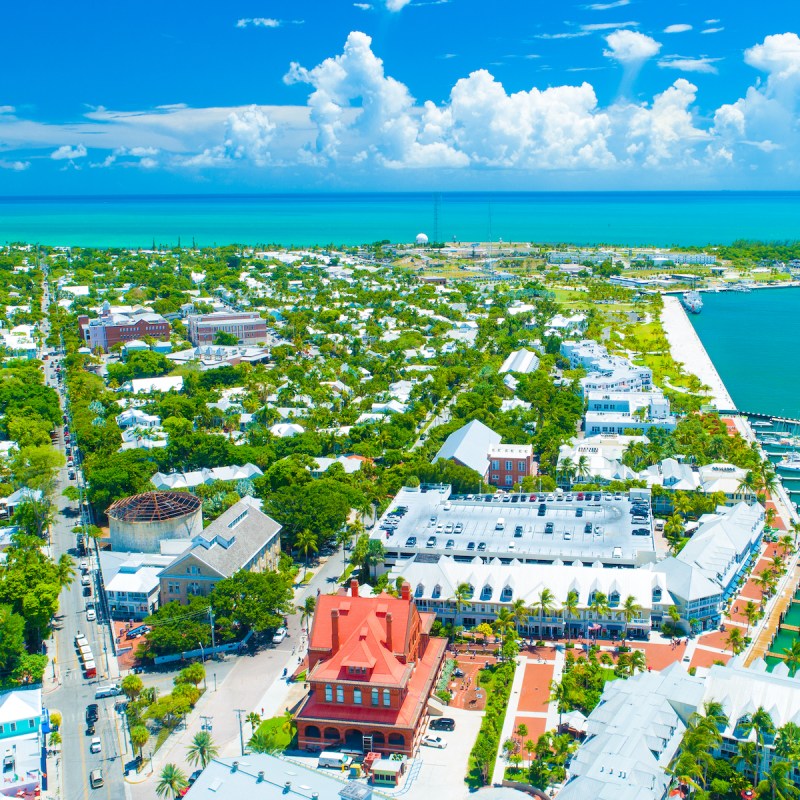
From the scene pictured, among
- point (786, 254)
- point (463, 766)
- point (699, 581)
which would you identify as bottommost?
point (463, 766)

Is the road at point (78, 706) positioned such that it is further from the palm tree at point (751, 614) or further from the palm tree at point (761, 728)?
the palm tree at point (751, 614)

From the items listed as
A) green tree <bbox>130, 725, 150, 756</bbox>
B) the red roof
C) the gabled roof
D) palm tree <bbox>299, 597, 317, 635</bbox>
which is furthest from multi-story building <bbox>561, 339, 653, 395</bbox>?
green tree <bbox>130, 725, 150, 756</bbox>

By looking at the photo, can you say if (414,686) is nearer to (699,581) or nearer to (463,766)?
(463,766)

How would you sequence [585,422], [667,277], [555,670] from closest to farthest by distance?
[555,670], [585,422], [667,277]

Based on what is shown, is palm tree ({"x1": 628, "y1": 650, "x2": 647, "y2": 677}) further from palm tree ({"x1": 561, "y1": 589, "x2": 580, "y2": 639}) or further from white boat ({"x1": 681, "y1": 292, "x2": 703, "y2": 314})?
white boat ({"x1": 681, "y1": 292, "x2": 703, "y2": 314})

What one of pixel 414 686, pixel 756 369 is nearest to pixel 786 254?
pixel 756 369

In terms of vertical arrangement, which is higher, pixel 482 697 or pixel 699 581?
pixel 699 581

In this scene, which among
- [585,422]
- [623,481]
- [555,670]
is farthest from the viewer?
[585,422]

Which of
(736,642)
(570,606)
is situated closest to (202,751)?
(570,606)
